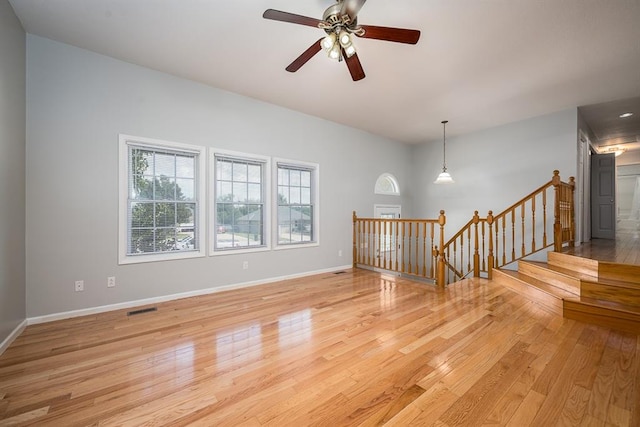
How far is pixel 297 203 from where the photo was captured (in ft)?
15.8

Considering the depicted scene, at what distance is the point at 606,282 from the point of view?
271 cm

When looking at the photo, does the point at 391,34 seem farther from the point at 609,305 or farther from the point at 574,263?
the point at 574,263

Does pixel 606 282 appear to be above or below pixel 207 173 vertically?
below

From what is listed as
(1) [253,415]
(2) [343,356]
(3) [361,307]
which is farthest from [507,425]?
(3) [361,307]

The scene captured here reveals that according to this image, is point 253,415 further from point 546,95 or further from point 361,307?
point 546,95

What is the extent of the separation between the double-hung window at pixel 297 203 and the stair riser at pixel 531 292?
122 inches

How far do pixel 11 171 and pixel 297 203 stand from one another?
137 inches

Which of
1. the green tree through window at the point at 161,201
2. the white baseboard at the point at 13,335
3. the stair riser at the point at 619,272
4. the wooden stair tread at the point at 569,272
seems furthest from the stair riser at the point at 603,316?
the white baseboard at the point at 13,335

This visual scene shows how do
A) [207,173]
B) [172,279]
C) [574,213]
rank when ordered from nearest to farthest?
[172,279]
[207,173]
[574,213]

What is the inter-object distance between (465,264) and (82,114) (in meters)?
7.36

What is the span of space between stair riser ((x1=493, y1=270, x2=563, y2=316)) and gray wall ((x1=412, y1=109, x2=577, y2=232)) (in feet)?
Result: 7.23

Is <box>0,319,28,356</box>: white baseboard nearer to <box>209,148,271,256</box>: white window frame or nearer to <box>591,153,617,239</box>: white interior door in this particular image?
<box>209,148,271,256</box>: white window frame

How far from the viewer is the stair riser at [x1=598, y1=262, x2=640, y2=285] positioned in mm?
2639

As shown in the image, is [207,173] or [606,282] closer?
[606,282]
